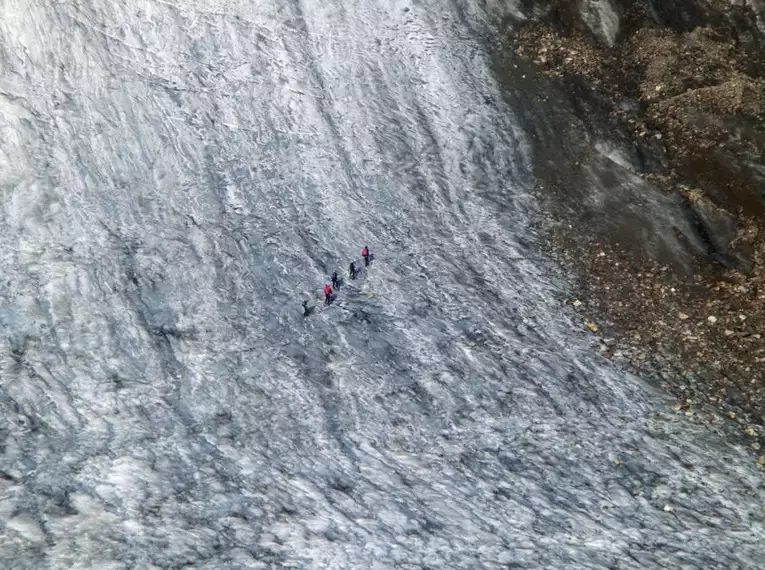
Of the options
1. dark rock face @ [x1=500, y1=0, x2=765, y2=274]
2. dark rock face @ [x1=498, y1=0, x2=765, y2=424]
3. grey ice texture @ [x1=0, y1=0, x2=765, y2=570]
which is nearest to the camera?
grey ice texture @ [x1=0, y1=0, x2=765, y2=570]

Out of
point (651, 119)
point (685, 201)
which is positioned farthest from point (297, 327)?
point (651, 119)

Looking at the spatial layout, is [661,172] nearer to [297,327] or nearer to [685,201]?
[685,201]

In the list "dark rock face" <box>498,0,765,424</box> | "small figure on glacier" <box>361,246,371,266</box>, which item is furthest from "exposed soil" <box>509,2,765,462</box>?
"small figure on glacier" <box>361,246,371,266</box>

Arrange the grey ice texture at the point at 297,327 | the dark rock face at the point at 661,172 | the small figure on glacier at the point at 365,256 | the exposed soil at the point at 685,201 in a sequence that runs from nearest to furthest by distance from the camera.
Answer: the grey ice texture at the point at 297,327 → the exposed soil at the point at 685,201 → the dark rock face at the point at 661,172 → the small figure on glacier at the point at 365,256

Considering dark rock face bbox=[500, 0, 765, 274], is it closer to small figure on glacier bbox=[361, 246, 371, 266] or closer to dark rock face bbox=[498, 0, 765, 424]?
dark rock face bbox=[498, 0, 765, 424]

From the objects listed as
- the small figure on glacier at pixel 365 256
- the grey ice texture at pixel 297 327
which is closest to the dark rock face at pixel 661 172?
the grey ice texture at pixel 297 327

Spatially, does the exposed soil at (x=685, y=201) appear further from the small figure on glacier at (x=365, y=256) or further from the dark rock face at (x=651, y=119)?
the small figure on glacier at (x=365, y=256)
